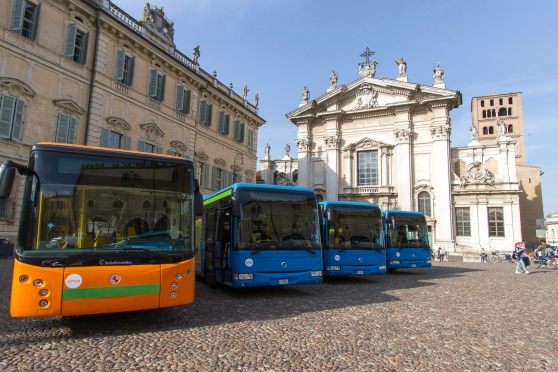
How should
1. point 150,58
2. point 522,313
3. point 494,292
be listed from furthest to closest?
point 150,58, point 494,292, point 522,313

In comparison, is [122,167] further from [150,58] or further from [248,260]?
[150,58]

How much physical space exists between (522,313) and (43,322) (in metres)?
8.37

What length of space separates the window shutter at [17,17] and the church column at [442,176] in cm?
2732

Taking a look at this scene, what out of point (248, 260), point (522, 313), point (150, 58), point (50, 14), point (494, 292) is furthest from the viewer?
point (150, 58)

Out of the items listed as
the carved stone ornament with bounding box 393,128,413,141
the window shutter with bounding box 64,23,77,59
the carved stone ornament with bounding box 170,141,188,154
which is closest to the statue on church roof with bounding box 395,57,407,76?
the carved stone ornament with bounding box 393,128,413,141

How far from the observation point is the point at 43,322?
593cm

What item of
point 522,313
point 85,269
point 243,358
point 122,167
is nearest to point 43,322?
point 85,269

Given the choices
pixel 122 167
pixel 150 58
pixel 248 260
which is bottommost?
pixel 248 260

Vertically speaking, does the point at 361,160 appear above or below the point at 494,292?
above

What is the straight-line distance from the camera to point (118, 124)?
59.6 ft

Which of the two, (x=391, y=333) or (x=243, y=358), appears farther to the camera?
(x=391, y=333)

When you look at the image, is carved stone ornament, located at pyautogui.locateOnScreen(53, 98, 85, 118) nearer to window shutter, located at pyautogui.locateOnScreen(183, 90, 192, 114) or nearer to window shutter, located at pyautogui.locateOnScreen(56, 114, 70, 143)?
window shutter, located at pyautogui.locateOnScreen(56, 114, 70, 143)

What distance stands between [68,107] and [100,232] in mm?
13190

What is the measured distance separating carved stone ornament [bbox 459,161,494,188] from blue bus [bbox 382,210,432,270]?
18149 mm
